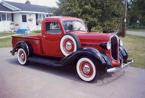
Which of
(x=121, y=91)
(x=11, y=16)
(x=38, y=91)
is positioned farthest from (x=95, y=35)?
(x=11, y=16)

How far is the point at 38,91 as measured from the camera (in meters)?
6.08

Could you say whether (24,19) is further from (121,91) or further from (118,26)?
(121,91)

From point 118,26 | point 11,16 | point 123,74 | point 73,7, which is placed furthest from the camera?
point 11,16

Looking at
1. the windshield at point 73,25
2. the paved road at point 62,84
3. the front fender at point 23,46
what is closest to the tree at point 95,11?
the front fender at point 23,46

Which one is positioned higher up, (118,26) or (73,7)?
(73,7)

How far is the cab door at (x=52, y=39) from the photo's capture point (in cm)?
797

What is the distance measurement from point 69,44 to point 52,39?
855 millimetres

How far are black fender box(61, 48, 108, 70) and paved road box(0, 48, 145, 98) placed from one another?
493 mm

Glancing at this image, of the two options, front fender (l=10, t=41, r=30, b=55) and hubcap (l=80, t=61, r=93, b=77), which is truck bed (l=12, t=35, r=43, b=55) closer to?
front fender (l=10, t=41, r=30, b=55)

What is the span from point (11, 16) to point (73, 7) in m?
14.3

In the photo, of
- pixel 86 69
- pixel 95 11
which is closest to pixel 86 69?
pixel 86 69

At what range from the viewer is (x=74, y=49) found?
293 inches

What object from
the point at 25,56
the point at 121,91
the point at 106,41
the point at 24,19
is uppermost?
the point at 24,19

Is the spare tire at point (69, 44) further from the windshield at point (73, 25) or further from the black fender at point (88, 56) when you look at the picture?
the windshield at point (73, 25)
